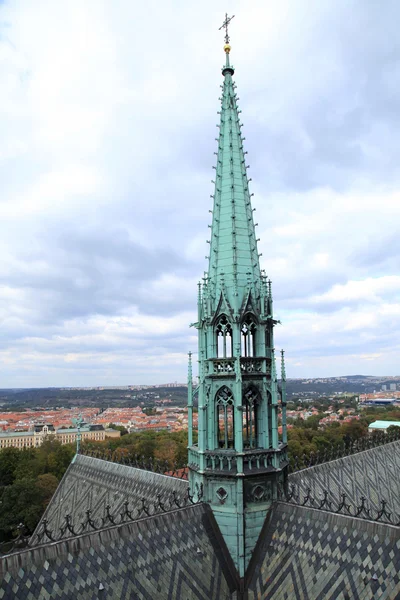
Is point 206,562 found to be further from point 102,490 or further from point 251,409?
point 102,490

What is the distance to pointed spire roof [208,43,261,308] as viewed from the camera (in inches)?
853

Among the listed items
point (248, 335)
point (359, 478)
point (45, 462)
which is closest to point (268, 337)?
point (248, 335)

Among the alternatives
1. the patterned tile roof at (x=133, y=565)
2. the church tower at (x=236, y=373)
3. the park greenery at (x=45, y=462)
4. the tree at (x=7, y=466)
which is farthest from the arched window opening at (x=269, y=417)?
the tree at (x=7, y=466)

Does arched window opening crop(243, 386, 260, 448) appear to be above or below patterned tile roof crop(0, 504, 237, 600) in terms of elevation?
above

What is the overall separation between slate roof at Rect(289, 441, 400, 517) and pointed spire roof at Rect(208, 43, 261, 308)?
47.2 feet

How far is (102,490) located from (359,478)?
18.5 meters

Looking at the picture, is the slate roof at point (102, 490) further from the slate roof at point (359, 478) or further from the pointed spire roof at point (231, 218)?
the pointed spire roof at point (231, 218)

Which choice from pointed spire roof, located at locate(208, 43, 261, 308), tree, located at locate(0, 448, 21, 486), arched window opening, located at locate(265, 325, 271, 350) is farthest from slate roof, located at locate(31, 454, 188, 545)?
tree, located at locate(0, 448, 21, 486)

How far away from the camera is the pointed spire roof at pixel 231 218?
2166 centimetres

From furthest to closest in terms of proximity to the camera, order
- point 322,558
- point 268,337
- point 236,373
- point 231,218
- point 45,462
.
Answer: point 45,462, point 268,337, point 231,218, point 236,373, point 322,558

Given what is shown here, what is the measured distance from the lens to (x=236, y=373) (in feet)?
66.5

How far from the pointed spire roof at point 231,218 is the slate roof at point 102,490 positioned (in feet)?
43.2

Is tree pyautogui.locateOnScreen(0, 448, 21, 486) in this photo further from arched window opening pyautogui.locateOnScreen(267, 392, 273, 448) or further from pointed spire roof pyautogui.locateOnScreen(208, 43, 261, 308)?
pointed spire roof pyautogui.locateOnScreen(208, 43, 261, 308)

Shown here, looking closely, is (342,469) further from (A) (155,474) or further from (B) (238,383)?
(B) (238,383)
